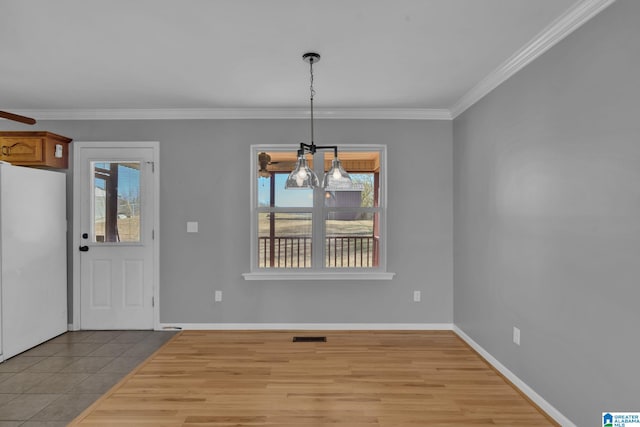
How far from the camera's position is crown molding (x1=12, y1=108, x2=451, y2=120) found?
421cm

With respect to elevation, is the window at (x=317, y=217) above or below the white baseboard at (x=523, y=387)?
above

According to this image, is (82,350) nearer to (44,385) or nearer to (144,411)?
(44,385)

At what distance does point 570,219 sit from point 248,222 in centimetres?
311

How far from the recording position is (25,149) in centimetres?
392

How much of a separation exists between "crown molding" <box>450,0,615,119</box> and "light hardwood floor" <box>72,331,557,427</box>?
2.47 m

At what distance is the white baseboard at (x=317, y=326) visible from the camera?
169 inches

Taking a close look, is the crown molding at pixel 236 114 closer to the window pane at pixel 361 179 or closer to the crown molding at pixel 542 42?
the window pane at pixel 361 179

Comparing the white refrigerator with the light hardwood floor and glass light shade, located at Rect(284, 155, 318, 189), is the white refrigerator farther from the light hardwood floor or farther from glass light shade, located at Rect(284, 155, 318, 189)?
glass light shade, located at Rect(284, 155, 318, 189)

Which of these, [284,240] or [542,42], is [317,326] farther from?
[542,42]

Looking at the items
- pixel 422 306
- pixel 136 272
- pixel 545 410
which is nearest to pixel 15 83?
pixel 136 272

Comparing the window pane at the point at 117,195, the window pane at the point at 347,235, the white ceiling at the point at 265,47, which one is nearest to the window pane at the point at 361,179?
the window pane at the point at 347,235

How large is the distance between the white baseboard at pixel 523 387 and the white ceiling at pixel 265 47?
2.41 m

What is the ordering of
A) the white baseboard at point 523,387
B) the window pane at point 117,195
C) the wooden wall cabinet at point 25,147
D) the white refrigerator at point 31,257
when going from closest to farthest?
the white baseboard at point 523,387 → the white refrigerator at point 31,257 → the wooden wall cabinet at point 25,147 → the window pane at point 117,195

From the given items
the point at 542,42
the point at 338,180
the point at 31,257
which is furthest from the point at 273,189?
the point at 542,42
